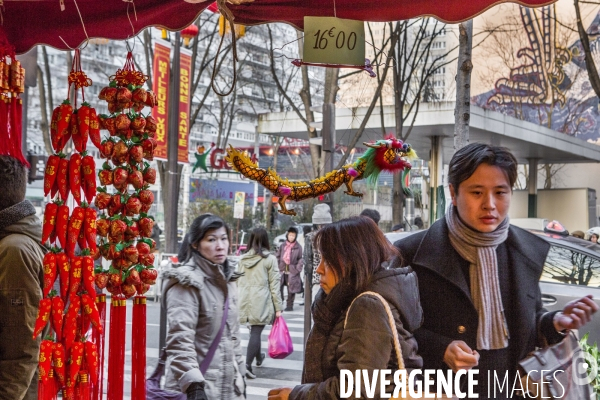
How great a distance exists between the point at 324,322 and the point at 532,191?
23743 millimetres

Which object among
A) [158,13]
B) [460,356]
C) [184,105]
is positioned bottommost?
[460,356]

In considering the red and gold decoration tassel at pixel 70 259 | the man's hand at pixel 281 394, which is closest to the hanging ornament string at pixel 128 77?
the red and gold decoration tassel at pixel 70 259

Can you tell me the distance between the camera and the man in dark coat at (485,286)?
274 cm

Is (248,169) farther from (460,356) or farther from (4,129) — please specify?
(460,356)

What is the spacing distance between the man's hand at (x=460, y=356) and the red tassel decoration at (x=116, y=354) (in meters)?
1.48

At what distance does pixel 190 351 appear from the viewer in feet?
12.4

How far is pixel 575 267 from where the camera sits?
8.14m

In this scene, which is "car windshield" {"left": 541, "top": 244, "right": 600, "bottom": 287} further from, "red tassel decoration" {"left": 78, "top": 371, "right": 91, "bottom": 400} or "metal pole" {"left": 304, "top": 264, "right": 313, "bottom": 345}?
"red tassel decoration" {"left": 78, "top": 371, "right": 91, "bottom": 400}

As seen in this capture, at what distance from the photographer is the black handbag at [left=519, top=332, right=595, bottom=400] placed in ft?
8.87

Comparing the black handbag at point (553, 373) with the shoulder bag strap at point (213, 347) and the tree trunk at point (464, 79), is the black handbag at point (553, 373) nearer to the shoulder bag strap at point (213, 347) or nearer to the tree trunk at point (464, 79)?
the shoulder bag strap at point (213, 347)

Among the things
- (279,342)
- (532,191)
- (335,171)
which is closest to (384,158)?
(335,171)

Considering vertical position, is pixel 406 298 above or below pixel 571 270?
above

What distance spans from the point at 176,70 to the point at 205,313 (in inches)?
263

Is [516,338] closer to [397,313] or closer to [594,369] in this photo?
[397,313]
